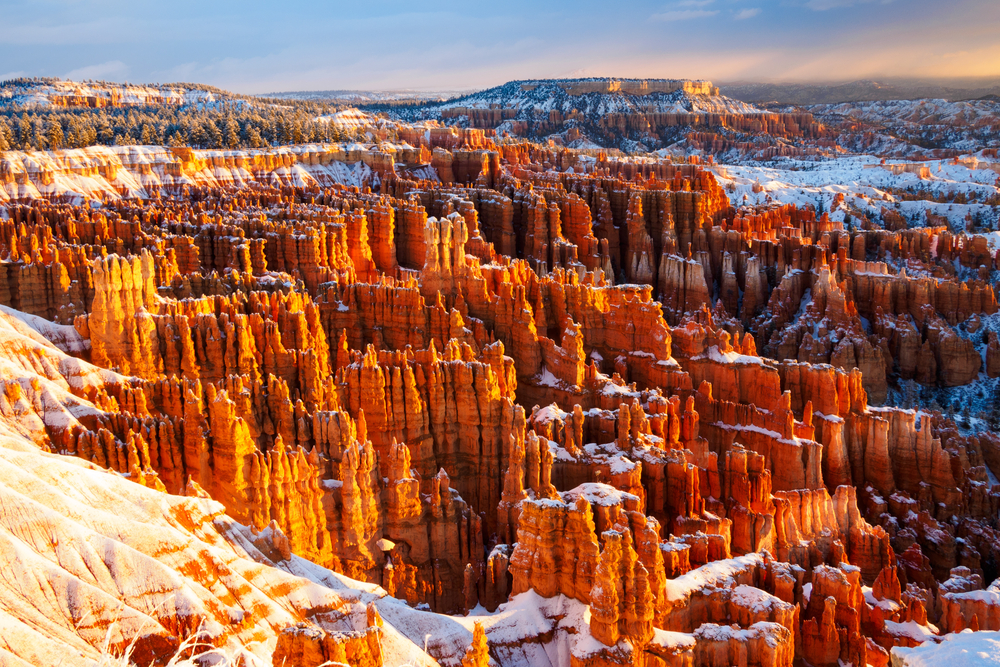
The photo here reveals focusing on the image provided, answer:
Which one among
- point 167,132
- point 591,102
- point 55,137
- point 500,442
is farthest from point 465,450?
point 591,102

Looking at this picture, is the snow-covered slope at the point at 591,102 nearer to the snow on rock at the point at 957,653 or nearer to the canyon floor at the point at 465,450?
the canyon floor at the point at 465,450

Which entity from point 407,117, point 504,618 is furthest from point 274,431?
point 407,117

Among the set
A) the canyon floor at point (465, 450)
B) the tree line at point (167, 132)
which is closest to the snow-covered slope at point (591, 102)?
the tree line at point (167, 132)

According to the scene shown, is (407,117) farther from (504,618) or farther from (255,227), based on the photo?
(504,618)

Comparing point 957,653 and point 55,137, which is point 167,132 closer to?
point 55,137

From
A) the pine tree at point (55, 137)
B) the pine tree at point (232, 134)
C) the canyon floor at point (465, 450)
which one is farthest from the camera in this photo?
the pine tree at point (232, 134)

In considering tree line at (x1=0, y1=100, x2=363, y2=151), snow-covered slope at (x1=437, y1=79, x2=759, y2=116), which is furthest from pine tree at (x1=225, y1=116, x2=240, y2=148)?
snow-covered slope at (x1=437, y1=79, x2=759, y2=116)
